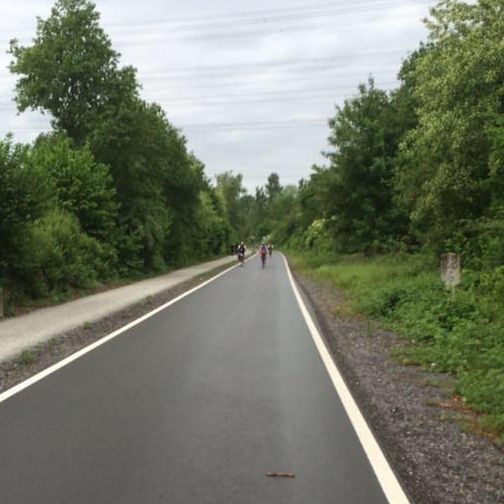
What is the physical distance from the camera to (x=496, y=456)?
5.70m

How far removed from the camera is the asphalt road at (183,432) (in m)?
4.91

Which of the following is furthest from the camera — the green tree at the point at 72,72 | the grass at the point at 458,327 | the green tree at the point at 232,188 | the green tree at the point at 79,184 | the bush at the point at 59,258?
the green tree at the point at 232,188

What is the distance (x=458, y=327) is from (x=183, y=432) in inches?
258

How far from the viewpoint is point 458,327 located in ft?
37.7

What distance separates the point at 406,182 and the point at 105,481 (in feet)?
68.9

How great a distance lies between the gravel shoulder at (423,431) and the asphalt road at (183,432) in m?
0.34

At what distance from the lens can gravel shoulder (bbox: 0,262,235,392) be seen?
9320 mm

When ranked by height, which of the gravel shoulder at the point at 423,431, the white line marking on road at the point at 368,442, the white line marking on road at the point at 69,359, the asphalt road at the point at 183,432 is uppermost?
the white line marking on road at the point at 69,359

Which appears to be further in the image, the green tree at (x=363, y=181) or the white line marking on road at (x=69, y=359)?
the green tree at (x=363, y=181)

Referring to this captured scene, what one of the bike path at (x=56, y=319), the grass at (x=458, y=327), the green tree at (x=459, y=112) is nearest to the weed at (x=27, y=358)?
the bike path at (x=56, y=319)

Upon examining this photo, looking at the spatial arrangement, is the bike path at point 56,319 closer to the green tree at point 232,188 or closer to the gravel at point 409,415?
the gravel at point 409,415

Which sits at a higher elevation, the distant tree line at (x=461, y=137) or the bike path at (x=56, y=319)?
the distant tree line at (x=461, y=137)

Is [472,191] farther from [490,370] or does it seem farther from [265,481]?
[265,481]

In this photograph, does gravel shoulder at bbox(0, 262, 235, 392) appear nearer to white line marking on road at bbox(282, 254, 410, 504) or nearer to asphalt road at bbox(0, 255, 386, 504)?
asphalt road at bbox(0, 255, 386, 504)
